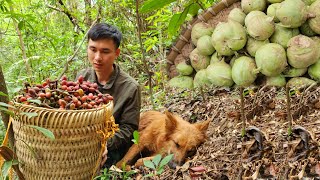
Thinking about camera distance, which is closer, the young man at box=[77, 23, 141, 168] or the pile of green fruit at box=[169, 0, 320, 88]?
the young man at box=[77, 23, 141, 168]

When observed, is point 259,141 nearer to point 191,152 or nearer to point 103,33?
point 191,152

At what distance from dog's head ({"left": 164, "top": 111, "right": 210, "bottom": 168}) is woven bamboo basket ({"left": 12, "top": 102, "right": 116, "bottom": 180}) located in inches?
43.4

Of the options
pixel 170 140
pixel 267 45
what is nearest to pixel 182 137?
pixel 170 140

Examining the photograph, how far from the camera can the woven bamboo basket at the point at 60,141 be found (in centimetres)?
204

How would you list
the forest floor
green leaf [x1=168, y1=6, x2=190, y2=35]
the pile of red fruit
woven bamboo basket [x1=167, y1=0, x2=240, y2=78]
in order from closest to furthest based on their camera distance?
green leaf [x1=168, y1=6, x2=190, y2=35] → the pile of red fruit → the forest floor → woven bamboo basket [x1=167, y1=0, x2=240, y2=78]

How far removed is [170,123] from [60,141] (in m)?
1.39

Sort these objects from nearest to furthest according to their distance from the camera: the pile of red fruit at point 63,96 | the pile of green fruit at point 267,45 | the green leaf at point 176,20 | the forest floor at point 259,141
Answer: the green leaf at point 176,20, the pile of red fruit at point 63,96, the forest floor at point 259,141, the pile of green fruit at point 267,45

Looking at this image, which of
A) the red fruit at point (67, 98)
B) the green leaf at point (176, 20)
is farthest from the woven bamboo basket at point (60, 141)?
the green leaf at point (176, 20)

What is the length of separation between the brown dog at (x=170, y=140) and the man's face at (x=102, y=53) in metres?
0.69

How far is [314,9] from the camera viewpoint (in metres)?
4.91

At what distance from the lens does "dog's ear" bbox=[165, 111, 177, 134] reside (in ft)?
10.9

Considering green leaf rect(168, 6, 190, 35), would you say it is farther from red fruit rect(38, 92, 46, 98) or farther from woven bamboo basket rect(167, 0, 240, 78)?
woven bamboo basket rect(167, 0, 240, 78)

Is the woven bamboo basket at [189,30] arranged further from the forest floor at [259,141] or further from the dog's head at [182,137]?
the dog's head at [182,137]

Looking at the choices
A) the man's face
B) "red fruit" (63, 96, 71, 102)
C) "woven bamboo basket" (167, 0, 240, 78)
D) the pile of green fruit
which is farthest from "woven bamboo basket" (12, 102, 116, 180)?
"woven bamboo basket" (167, 0, 240, 78)
